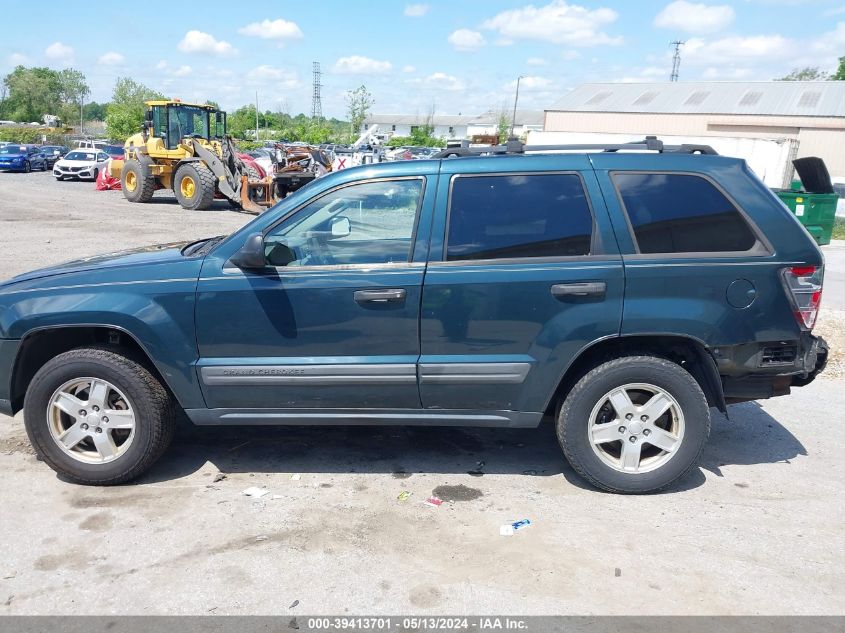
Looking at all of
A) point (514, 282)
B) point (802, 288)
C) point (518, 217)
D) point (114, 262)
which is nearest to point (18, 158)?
point (114, 262)

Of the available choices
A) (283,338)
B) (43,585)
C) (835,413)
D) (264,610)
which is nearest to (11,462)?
(43,585)

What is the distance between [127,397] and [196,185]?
58.0 ft

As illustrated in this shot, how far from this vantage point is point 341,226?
168 inches

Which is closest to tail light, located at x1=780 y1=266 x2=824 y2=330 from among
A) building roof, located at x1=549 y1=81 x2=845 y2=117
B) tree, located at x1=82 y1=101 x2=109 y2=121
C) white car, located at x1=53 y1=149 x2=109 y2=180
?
white car, located at x1=53 y1=149 x2=109 y2=180

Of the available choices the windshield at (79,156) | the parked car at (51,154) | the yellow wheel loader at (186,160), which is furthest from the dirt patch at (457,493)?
the parked car at (51,154)

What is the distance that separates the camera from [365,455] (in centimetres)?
461

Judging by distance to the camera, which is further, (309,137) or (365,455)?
(309,137)

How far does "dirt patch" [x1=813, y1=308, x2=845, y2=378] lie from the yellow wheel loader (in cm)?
1520

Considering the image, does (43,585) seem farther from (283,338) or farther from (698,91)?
(698,91)

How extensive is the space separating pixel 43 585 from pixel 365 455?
1.98 metres

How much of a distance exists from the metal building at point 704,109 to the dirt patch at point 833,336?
1541 inches

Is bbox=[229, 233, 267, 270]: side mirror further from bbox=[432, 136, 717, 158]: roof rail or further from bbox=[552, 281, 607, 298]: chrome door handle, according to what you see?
bbox=[552, 281, 607, 298]: chrome door handle

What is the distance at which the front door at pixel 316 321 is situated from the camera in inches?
154

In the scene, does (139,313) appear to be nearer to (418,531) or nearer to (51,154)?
(418,531)
